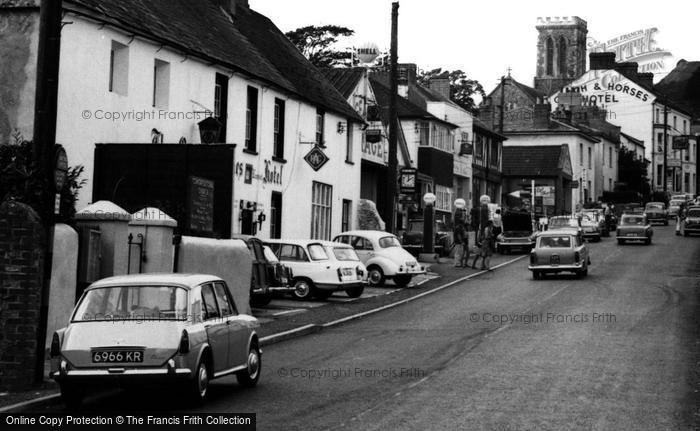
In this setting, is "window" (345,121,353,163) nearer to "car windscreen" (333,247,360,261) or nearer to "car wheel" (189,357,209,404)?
"car windscreen" (333,247,360,261)

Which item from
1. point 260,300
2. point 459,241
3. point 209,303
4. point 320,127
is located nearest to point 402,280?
point 459,241

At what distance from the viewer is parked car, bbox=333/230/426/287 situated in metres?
35.9

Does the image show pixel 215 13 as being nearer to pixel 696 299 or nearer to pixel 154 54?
pixel 154 54

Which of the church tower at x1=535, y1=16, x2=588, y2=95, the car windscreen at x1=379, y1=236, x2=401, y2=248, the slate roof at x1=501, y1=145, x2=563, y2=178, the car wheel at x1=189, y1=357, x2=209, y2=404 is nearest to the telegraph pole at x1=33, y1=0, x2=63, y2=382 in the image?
the car wheel at x1=189, y1=357, x2=209, y2=404

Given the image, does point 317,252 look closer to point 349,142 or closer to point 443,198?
point 349,142

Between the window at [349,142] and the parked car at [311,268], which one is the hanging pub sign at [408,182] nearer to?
the window at [349,142]

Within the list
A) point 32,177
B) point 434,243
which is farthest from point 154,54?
point 434,243

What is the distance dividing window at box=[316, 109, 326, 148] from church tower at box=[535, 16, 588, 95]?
12209 centimetres

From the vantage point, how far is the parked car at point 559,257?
39312 mm

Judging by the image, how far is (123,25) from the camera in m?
27.0

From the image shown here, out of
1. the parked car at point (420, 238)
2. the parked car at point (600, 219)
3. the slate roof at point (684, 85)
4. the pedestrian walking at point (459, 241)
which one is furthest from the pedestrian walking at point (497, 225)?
the slate roof at point (684, 85)

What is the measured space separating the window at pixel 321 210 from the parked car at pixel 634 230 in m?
21.1

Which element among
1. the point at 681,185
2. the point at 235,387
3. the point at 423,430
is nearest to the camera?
the point at 423,430

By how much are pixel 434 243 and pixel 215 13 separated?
50.7ft
